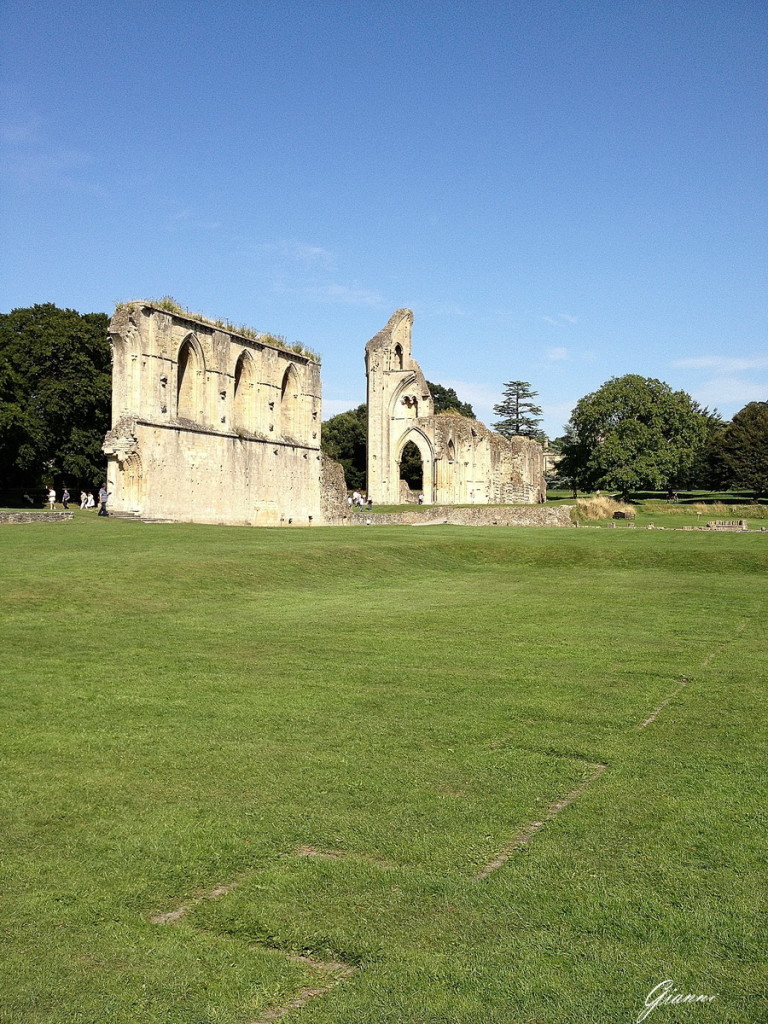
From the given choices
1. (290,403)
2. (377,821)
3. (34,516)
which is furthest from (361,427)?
(377,821)

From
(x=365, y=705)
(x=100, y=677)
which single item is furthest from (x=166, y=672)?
(x=365, y=705)

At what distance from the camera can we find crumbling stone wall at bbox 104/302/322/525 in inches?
1171

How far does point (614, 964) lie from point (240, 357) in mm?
35299

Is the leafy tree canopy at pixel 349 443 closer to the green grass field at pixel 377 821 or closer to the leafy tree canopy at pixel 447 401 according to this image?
the leafy tree canopy at pixel 447 401

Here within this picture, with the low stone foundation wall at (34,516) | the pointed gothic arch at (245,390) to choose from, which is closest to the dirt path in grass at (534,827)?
the low stone foundation wall at (34,516)

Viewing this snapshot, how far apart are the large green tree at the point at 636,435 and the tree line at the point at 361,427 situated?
0.08 m

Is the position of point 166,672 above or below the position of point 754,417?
below

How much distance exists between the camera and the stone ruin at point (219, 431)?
29.8 m

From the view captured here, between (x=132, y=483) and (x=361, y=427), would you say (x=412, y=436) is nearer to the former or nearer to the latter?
(x=361, y=427)

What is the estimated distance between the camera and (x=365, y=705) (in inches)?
277

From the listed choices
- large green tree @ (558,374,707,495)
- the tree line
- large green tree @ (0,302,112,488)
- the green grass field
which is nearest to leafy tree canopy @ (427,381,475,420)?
the tree line

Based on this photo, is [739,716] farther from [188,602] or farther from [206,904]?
[188,602]

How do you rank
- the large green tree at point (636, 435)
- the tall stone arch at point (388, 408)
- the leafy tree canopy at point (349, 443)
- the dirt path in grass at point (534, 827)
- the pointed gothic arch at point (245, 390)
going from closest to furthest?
the dirt path in grass at point (534, 827)
the pointed gothic arch at point (245, 390)
the tall stone arch at point (388, 408)
the large green tree at point (636, 435)
the leafy tree canopy at point (349, 443)

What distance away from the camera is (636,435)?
214ft
